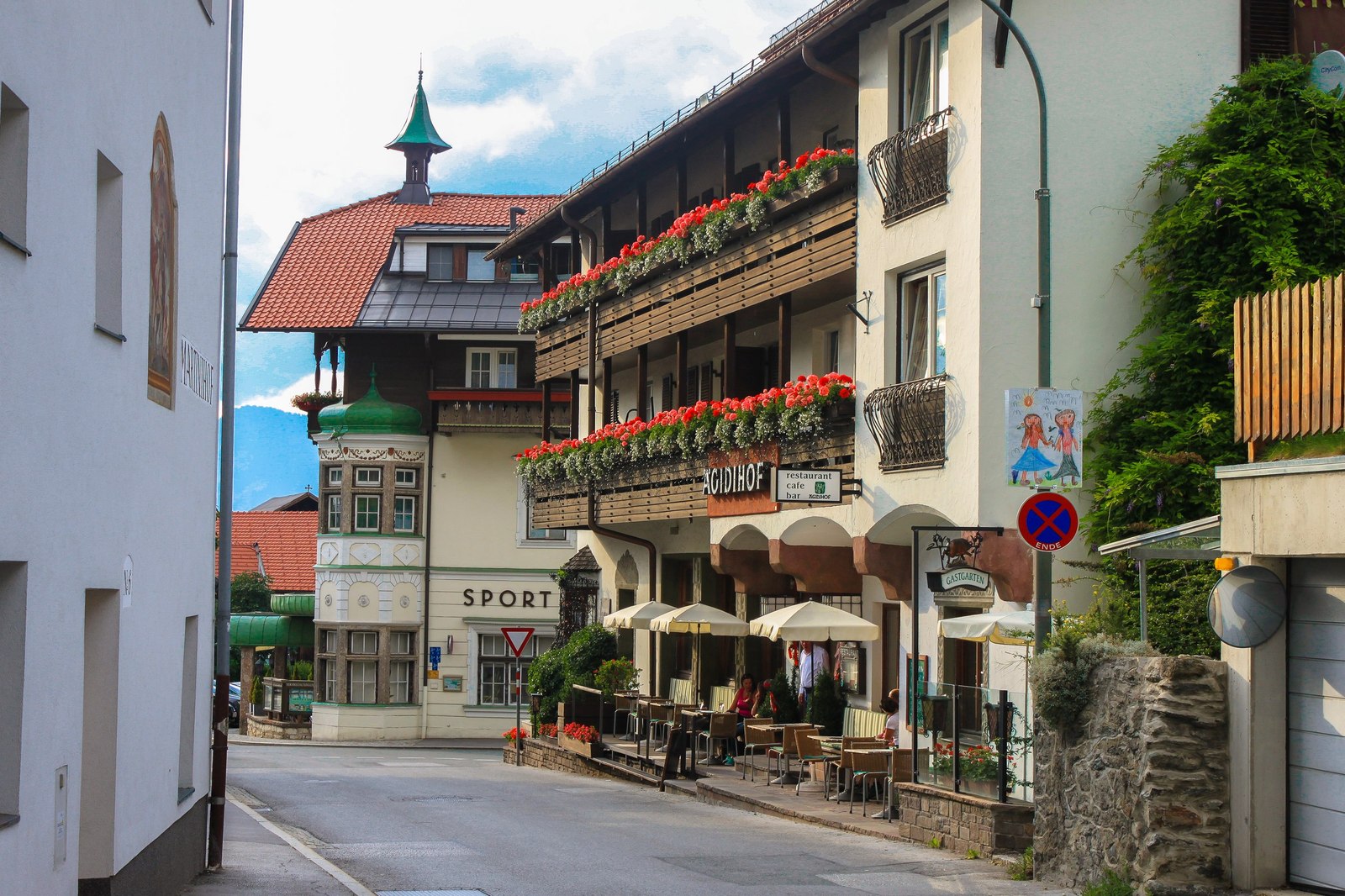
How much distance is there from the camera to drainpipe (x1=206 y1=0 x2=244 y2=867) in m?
16.9

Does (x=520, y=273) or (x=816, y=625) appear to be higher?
(x=520, y=273)

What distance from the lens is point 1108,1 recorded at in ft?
63.9

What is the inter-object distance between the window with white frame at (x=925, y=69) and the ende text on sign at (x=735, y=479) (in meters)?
5.67

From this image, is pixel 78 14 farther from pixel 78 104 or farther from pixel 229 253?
pixel 229 253

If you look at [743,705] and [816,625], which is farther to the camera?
[743,705]

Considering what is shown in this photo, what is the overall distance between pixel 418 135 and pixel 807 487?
43.7 meters

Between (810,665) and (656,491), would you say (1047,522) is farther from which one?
(656,491)

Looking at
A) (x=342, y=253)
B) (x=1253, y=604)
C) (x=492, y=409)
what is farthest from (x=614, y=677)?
(x=342, y=253)

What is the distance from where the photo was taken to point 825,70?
22.1 metres

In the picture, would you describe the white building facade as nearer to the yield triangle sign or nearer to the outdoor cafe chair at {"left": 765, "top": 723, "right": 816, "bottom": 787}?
the outdoor cafe chair at {"left": 765, "top": 723, "right": 816, "bottom": 787}

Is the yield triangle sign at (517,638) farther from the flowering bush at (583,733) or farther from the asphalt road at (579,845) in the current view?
the asphalt road at (579,845)

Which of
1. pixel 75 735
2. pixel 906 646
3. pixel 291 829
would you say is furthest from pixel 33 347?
pixel 906 646

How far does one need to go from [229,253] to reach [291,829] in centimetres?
778

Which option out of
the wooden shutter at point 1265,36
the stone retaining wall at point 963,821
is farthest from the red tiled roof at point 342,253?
the stone retaining wall at point 963,821
